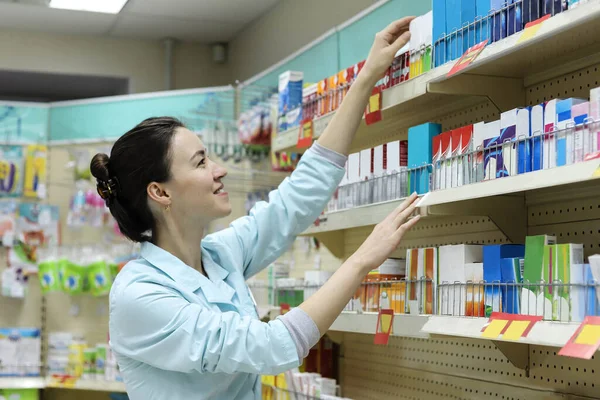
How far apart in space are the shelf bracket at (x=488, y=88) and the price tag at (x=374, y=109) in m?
0.36

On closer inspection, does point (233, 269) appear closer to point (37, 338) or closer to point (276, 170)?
point (276, 170)

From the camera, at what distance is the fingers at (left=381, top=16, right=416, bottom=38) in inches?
111

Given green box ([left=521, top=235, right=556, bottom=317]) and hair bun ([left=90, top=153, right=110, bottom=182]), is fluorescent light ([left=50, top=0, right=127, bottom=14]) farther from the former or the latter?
green box ([left=521, top=235, right=556, bottom=317])

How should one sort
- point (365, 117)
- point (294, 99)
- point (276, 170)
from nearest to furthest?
point (365, 117) → point (294, 99) → point (276, 170)

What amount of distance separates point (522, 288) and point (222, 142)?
3.50 meters

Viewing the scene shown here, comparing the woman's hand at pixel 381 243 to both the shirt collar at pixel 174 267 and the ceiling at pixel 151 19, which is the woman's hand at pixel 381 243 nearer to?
the shirt collar at pixel 174 267

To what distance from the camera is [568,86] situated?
265cm

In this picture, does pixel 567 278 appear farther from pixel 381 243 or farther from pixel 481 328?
pixel 381 243

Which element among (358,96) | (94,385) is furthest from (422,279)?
(94,385)

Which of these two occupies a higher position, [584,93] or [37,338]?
[584,93]

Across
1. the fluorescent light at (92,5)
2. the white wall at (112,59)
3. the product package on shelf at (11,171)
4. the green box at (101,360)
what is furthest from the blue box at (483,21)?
the white wall at (112,59)

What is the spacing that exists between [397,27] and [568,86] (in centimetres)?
62

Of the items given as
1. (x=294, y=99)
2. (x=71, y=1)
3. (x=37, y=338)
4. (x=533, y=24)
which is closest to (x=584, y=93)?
(x=533, y=24)

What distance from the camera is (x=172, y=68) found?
8.48 m
